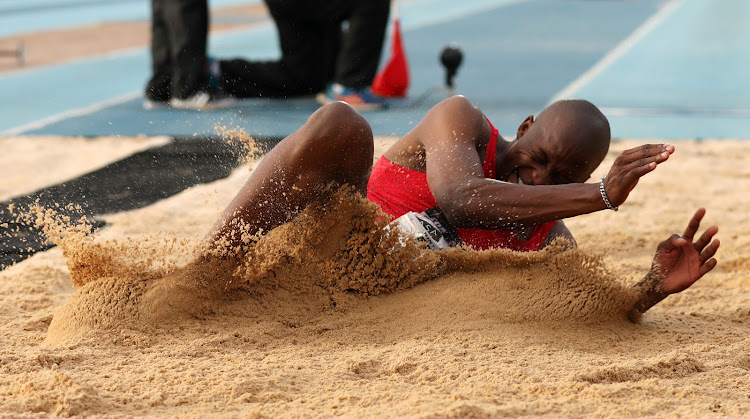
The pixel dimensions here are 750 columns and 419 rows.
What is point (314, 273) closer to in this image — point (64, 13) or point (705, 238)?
point (705, 238)

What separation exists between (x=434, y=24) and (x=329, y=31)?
6.58 m

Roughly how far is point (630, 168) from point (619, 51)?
8.59m

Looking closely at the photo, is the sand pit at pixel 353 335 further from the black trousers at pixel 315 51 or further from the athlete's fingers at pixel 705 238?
the black trousers at pixel 315 51

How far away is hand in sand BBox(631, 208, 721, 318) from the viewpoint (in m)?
2.56

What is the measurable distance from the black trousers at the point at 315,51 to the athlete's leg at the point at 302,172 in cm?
442

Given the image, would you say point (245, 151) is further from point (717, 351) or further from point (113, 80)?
point (113, 80)

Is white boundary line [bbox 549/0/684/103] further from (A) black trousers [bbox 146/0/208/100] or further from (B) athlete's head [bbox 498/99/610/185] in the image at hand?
(B) athlete's head [bbox 498/99/610/185]

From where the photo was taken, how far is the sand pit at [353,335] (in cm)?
198

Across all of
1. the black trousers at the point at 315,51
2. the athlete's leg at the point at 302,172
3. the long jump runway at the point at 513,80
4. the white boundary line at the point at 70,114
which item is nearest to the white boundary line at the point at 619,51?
the long jump runway at the point at 513,80

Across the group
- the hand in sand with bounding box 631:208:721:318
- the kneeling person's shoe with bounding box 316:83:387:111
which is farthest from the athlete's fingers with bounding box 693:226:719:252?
the kneeling person's shoe with bounding box 316:83:387:111

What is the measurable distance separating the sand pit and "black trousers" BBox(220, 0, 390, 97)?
4.16 meters

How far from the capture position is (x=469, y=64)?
9.62 m

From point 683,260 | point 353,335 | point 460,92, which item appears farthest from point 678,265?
point 460,92

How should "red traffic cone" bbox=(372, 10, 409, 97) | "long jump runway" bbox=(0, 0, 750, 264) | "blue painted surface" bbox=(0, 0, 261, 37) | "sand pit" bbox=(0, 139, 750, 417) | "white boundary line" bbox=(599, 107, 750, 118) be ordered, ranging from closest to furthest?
"sand pit" bbox=(0, 139, 750, 417) → "long jump runway" bbox=(0, 0, 750, 264) → "white boundary line" bbox=(599, 107, 750, 118) → "red traffic cone" bbox=(372, 10, 409, 97) → "blue painted surface" bbox=(0, 0, 261, 37)
